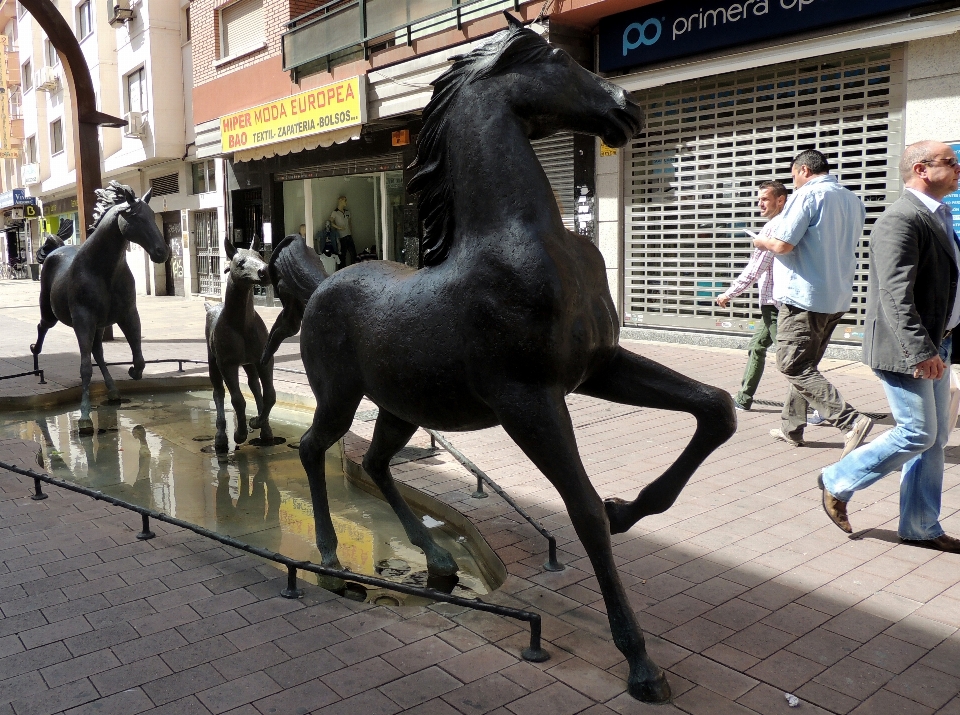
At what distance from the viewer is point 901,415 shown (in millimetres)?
3738

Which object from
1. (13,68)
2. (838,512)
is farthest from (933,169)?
(13,68)

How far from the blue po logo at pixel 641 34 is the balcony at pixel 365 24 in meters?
1.58

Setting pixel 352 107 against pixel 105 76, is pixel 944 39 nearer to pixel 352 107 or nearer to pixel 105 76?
pixel 352 107

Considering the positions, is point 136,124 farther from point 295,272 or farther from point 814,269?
point 814,269

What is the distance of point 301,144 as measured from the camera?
1583 centimetres

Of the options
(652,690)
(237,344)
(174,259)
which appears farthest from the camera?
(174,259)

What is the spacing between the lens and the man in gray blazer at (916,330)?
3.60 meters

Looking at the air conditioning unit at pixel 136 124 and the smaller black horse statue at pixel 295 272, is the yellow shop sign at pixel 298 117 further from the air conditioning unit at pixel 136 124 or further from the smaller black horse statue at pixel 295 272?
the smaller black horse statue at pixel 295 272

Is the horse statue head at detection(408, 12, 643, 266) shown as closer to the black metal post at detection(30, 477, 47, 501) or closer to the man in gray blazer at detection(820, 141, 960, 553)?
the man in gray blazer at detection(820, 141, 960, 553)

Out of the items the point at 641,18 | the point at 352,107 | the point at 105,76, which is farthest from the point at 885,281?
the point at 105,76

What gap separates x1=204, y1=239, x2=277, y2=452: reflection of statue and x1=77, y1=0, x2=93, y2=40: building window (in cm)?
2654

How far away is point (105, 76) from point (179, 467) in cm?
2485

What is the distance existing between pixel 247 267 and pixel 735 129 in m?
7.05

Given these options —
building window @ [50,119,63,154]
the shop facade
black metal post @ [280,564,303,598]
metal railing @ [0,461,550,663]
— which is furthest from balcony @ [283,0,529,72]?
building window @ [50,119,63,154]
